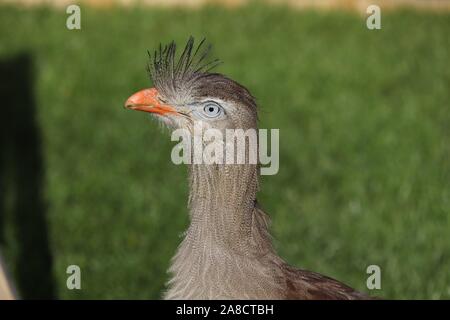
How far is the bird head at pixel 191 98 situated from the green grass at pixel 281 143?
1.89 metres

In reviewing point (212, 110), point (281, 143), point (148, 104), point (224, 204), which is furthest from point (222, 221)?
point (281, 143)

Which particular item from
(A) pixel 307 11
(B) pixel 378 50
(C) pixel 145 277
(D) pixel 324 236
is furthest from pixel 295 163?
(A) pixel 307 11

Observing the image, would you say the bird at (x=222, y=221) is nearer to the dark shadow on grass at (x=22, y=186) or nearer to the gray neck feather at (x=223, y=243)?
the gray neck feather at (x=223, y=243)

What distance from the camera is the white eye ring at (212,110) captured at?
2707 mm

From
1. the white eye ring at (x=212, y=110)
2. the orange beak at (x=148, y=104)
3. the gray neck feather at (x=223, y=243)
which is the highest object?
the orange beak at (x=148, y=104)

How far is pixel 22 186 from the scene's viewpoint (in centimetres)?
598

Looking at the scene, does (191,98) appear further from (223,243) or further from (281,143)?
(281,143)

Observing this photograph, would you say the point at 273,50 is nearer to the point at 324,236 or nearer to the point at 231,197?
the point at 324,236

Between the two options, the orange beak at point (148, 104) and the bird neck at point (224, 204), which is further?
the orange beak at point (148, 104)

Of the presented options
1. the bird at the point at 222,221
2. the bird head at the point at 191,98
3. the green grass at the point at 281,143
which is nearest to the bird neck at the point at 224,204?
the bird at the point at 222,221

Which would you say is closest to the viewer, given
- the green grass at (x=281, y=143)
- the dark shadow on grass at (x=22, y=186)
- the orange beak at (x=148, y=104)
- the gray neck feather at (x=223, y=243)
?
the gray neck feather at (x=223, y=243)

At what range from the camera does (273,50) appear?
818 centimetres

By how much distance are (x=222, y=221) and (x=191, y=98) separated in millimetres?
372

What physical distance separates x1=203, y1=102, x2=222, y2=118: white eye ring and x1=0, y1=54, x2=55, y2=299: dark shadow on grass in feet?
6.81
